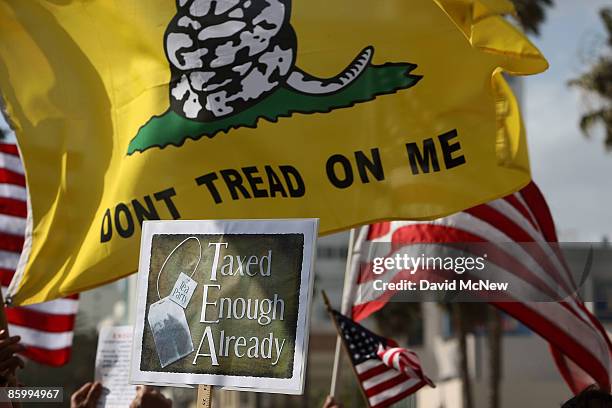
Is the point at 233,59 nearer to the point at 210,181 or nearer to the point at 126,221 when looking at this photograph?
the point at 210,181

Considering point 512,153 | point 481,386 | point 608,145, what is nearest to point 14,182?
point 512,153

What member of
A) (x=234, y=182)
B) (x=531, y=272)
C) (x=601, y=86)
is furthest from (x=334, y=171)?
(x=601, y=86)

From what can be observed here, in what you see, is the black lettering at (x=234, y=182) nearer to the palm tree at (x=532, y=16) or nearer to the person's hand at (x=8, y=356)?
the person's hand at (x=8, y=356)

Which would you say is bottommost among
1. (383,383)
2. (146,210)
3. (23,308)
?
(383,383)

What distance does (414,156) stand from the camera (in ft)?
24.1

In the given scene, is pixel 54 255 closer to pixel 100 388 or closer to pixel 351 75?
pixel 100 388

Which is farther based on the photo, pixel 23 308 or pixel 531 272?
pixel 23 308

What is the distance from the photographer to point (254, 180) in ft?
24.7

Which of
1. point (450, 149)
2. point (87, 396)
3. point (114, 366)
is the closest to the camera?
point (87, 396)

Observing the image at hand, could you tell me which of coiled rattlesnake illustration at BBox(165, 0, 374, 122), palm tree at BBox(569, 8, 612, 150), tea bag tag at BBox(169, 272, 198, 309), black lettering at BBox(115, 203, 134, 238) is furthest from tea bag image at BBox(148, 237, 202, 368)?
palm tree at BBox(569, 8, 612, 150)

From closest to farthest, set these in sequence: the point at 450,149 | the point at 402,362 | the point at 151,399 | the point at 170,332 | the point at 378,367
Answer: the point at 170,332 < the point at 151,399 < the point at 450,149 < the point at 402,362 < the point at 378,367

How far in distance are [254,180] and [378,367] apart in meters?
3.09

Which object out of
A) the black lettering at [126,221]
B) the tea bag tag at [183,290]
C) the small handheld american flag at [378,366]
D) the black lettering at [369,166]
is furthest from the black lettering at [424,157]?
the small handheld american flag at [378,366]

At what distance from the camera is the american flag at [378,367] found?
32.5 ft
